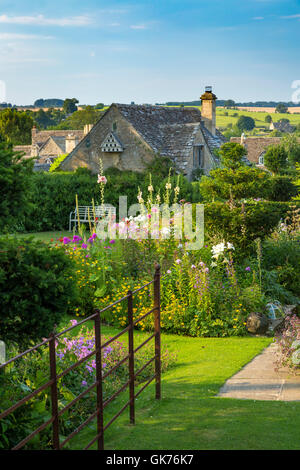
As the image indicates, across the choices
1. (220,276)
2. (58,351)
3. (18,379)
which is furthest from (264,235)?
(18,379)

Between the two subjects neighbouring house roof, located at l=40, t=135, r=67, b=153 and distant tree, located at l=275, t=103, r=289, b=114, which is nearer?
neighbouring house roof, located at l=40, t=135, r=67, b=153

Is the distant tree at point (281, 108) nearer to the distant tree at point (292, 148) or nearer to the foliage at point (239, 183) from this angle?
the distant tree at point (292, 148)

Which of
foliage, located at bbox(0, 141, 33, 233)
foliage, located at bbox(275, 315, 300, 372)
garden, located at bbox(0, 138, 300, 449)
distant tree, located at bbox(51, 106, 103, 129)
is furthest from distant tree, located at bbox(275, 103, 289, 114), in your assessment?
foliage, located at bbox(0, 141, 33, 233)

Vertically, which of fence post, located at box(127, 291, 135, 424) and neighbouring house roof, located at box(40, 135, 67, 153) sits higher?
neighbouring house roof, located at box(40, 135, 67, 153)

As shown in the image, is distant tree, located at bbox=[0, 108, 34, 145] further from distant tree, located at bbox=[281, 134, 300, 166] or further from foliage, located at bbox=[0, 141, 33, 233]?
foliage, located at bbox=[0, 141, 33, 233]

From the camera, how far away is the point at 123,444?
4.95m

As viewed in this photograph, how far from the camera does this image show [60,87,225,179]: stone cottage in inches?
1111

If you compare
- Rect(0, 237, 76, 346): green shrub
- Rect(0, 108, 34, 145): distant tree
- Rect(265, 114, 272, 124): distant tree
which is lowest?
Rect(0, 237, 76, 346): green shrub

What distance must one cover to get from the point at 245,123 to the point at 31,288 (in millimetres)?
113683

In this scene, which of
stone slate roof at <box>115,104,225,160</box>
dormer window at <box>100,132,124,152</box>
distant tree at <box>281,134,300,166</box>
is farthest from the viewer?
distant tree at <box>281,134,300,166</box>

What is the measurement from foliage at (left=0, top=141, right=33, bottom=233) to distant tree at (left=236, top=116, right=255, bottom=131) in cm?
10996

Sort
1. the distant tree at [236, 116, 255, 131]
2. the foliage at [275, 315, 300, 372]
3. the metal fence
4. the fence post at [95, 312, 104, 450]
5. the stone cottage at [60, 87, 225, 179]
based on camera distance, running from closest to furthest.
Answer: the metal fence → the fence post at [95, 312, 104, 450] → the foliage at [275, 315, 300, 372] → the stone cottage at [60, 87, 225, 179] → the distant tree at [236, 116, 255, 131]

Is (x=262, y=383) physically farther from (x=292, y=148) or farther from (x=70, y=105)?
(x=70, y=105)

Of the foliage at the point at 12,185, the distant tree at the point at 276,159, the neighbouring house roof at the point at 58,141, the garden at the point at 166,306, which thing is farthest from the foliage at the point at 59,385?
the neighbouring house roof at the point at 58,141
